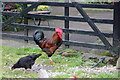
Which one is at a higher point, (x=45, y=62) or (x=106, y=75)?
(x=106, y=75)

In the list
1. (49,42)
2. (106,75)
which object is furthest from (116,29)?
(106,75)

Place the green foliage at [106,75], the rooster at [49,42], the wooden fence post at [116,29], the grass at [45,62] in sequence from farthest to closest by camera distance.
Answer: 1. the wooden fence post at [116,29]
2. the rooster at [49,42]
3. the grass at [45,62]
4. the green foliage at [106,75]

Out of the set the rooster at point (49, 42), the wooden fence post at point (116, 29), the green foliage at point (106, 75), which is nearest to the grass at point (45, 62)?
the green foliage at point (106, 75)

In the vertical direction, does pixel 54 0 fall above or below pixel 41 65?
above

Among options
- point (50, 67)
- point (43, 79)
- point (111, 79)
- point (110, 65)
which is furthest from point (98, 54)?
point (43, 79)

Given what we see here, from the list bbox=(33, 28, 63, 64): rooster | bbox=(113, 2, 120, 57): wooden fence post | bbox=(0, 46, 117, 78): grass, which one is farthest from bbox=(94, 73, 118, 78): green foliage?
bbox=(113, 2, 120, 57): wooden fence post

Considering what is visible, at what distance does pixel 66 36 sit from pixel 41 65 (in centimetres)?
192

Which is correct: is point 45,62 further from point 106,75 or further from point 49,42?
point 106,75

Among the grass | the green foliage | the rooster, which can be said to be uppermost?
the rooster

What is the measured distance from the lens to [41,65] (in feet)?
22.9

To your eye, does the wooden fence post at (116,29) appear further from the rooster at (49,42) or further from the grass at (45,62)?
the rooster at (49,42)

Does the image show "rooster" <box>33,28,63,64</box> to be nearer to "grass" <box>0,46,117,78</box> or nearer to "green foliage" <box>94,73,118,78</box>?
"grass" <box>0,46,117,78</box>

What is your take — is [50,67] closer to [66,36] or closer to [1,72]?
[1,72]

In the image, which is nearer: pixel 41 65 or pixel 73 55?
pixel 41 65
